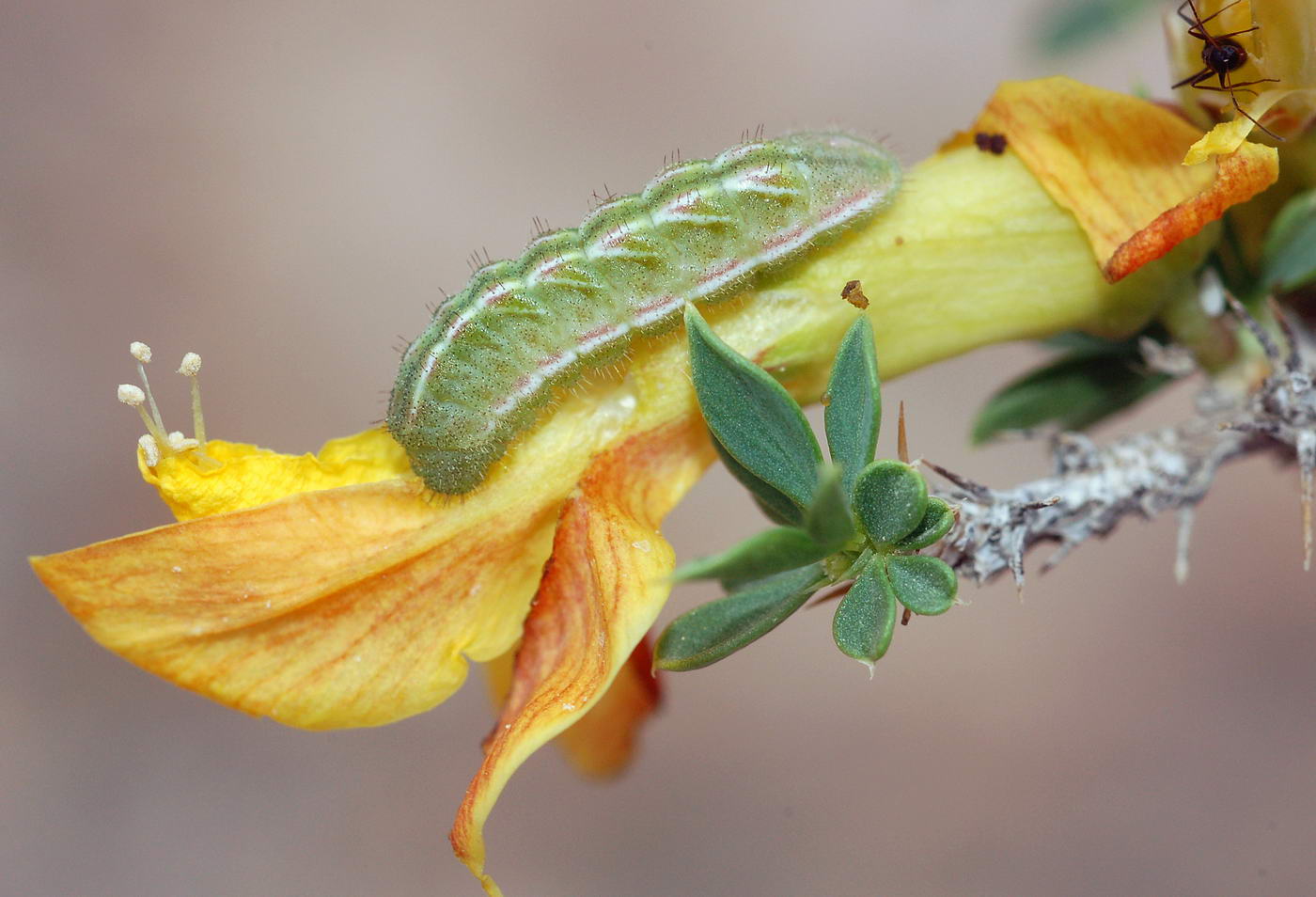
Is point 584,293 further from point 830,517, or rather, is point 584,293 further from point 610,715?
point 610,715

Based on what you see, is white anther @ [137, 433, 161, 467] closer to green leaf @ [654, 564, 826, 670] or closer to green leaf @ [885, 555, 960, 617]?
green leaf @ [654, 564, 826, 670]

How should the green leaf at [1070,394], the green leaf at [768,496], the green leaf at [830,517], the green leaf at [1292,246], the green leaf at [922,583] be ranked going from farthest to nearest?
the green leaf at [1070,394]
the green leaf at [1292,246]
the green leaf at [768,496]
the green leaf at [922,583]
the green leaf at [830,517]

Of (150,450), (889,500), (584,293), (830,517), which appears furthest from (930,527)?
(150,450)

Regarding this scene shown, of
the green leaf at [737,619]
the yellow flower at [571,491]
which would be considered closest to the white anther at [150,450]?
the yellow flower at [571,491]

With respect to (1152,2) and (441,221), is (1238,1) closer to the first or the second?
(1152,2)

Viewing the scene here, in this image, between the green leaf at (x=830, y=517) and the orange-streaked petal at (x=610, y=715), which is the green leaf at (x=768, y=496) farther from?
the orange-streaked petal at (x=610, y=715)

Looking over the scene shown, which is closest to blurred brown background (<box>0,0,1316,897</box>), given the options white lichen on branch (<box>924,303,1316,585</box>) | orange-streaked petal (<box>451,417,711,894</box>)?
white lichen on branch (<box>924,303,1316,585</box>)

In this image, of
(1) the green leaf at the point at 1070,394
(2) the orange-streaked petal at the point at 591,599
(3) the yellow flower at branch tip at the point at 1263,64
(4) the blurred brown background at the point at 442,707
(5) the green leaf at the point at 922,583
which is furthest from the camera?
(4) the blurred brown background at the point at 442,707
